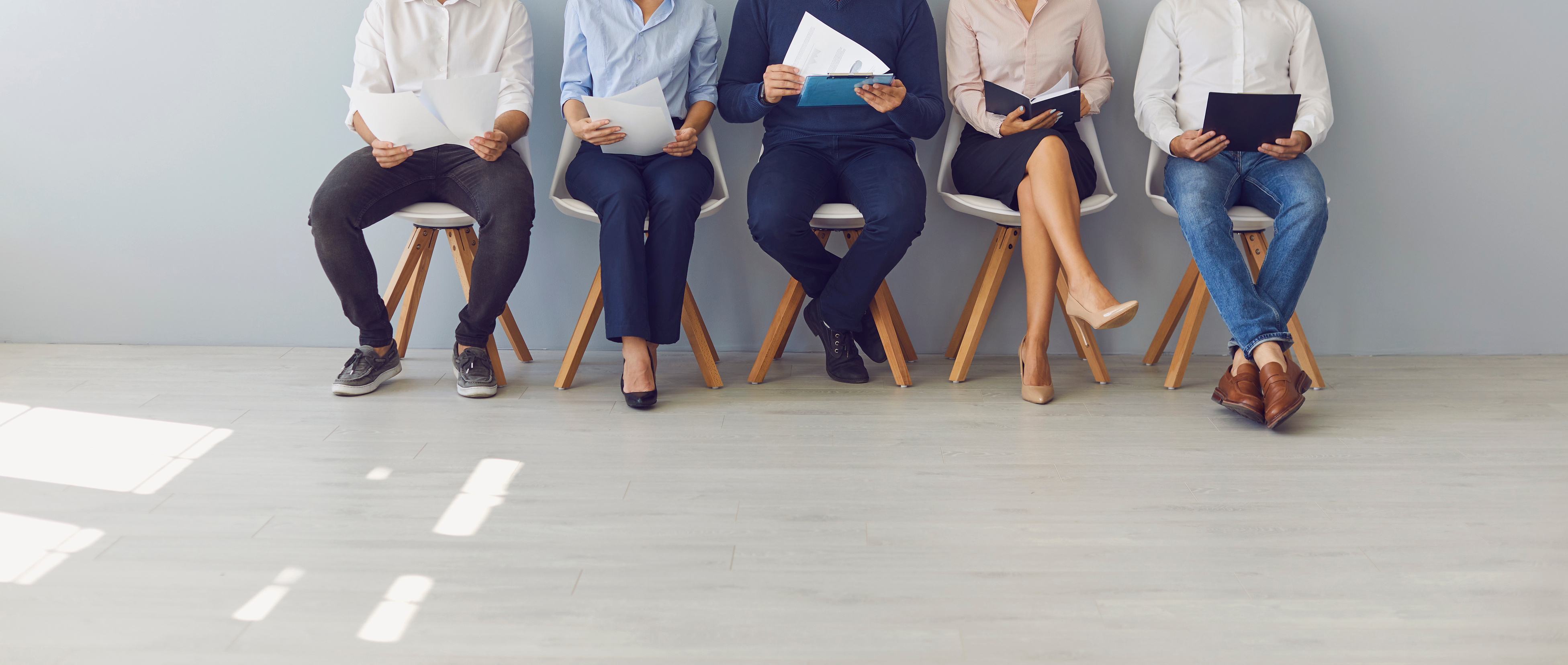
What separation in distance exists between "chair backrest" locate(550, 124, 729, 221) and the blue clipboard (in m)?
0.37

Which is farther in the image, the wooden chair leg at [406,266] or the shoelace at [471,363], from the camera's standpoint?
the wooden chair leg at [406,266]

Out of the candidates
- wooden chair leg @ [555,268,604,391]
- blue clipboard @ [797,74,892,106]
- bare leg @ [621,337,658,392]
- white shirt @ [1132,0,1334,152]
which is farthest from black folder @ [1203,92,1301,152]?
wooden chair leg @ [555,268,604,391]

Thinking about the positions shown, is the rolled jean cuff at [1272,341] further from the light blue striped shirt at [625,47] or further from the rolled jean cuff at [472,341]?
the rolled jean cuff at [472,341]

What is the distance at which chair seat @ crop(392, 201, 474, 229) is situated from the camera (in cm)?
279

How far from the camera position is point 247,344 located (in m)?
3.39

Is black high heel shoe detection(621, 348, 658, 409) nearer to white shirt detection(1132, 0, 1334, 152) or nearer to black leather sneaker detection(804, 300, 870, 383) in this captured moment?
black leather sneaker detection(804, 300, 870, 383)

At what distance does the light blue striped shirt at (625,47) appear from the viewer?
111 inches

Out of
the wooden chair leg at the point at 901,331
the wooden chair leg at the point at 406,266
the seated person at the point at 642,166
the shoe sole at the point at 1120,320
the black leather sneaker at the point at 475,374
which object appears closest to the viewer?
the shoe sole at the point at 1120,320

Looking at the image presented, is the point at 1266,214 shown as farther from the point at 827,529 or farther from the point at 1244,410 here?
the point at 827,529

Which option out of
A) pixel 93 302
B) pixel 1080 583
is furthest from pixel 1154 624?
pixel 93 302

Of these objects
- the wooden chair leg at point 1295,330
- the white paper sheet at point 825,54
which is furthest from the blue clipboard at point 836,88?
the wooden chair leg at point 1295,330

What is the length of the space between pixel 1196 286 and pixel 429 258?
235 centimetres

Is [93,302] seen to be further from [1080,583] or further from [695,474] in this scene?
[1080,583]

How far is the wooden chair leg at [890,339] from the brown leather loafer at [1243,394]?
33.2 inches
